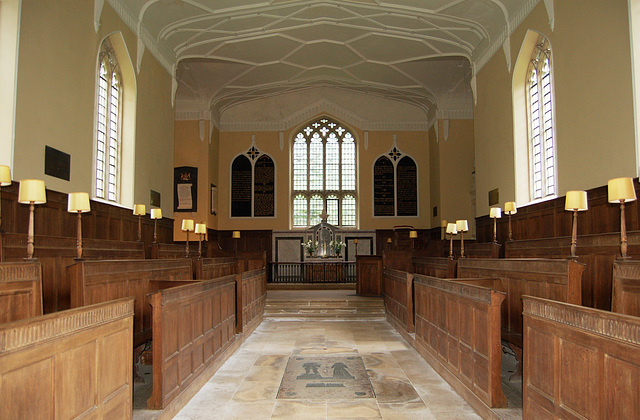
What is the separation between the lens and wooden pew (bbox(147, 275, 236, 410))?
3.94 meters

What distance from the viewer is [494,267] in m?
6.40

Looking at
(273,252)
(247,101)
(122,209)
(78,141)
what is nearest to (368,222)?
(273,252)

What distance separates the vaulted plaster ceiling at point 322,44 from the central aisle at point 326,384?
7.11 metres

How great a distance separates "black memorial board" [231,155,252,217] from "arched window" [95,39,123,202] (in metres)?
7.94

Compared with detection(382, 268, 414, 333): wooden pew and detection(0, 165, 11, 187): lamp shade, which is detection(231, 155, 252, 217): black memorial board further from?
detection(0, 165, 11, 187): lamp shade

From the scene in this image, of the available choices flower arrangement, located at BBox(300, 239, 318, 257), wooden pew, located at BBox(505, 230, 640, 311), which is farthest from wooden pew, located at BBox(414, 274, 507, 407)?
flower arrangement, located at BBox(300, 239, 318, 257)

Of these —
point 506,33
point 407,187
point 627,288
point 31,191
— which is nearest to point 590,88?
point 506,33

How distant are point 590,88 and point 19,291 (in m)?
7.77

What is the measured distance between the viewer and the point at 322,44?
1404cm

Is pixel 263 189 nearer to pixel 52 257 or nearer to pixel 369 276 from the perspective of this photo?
pixel 369 276

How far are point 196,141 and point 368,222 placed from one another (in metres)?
6.51

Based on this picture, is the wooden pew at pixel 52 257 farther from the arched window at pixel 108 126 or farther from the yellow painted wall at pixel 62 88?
the arched window at pixel 108 126

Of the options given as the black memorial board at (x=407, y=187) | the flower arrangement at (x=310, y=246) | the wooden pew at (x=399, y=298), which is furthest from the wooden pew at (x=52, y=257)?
the black memorial board at (x=407, y=187)

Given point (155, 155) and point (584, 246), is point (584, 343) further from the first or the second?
point (155, 155)
